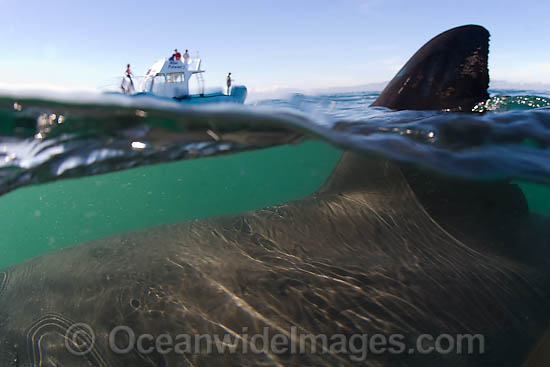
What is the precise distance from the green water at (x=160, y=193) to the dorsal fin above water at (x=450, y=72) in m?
1.75

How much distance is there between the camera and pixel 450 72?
462 centimetres

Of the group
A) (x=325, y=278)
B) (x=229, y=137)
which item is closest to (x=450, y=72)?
(x=229, y=137)

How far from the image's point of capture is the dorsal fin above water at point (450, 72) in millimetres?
4570

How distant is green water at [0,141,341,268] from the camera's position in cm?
663

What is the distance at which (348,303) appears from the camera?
9.55ft

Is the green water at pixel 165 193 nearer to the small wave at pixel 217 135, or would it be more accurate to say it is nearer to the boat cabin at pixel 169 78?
the small wave at pixel 217 135

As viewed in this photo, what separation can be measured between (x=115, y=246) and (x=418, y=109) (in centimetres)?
508

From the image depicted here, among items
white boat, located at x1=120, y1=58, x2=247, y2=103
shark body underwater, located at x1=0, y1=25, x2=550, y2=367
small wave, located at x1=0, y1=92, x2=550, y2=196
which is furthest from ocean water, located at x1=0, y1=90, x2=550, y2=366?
white boat, located at x1=120, y1=58, x2=247, y2=103

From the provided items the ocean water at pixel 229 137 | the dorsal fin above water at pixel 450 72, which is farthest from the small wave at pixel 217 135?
→ the dorsal fin above water at pixel 450 72

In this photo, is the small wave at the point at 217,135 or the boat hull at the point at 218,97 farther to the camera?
the boat hull at the point at 218,97

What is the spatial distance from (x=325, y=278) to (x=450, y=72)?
12.4 ft

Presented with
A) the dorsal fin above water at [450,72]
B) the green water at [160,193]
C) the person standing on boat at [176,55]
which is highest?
the person standing on boat at [176,55]

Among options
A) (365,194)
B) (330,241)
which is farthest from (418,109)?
(330,241)

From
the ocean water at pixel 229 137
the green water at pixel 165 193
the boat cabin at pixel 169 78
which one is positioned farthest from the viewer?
the boat cabin at pixel 169 78
